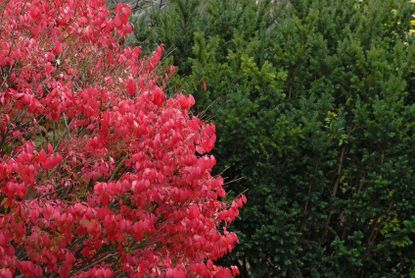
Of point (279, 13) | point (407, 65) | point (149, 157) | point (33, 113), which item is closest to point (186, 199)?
point (149, 157)

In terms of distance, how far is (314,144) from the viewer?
7.31 meters

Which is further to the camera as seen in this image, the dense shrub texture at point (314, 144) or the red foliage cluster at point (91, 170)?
the dense shrub texture at point (314, 144)

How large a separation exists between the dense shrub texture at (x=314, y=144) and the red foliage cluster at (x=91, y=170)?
5.35 feet

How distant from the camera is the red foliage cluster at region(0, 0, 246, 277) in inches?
185

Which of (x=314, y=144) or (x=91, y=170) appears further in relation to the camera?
(x=314, y=144)

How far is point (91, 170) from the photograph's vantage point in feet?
16.5

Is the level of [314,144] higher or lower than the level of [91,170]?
lower

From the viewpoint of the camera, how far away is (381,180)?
731 centimetres

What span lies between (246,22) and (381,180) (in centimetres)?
226

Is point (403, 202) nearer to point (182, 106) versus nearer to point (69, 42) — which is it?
point (182, 106)

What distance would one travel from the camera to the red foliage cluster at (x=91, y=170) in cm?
471

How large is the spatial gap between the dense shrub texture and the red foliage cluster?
1.63m

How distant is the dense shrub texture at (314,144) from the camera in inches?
288

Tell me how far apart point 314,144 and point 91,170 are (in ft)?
9.29
